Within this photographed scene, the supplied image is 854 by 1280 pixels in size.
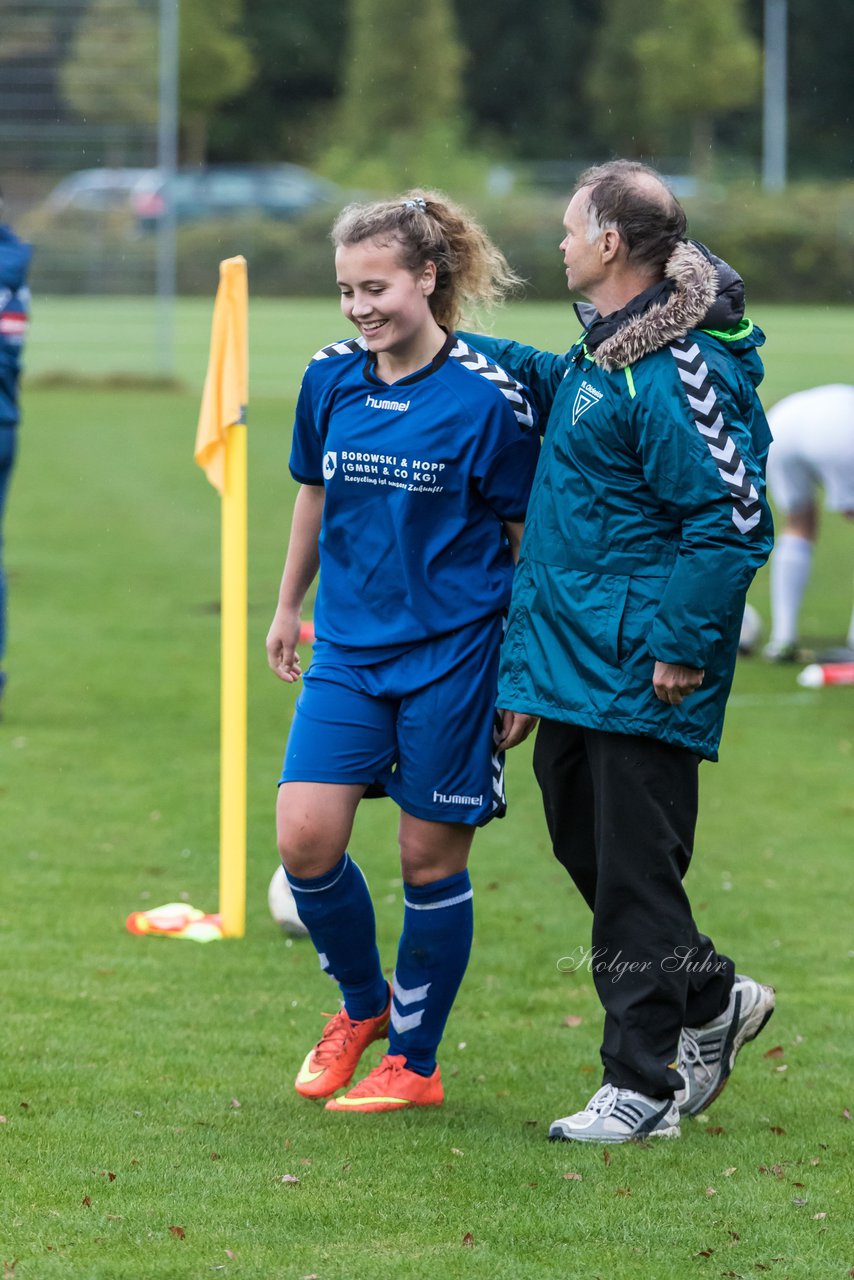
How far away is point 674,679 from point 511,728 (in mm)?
468

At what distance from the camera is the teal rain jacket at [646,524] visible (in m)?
3.49

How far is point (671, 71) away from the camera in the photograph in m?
53.7

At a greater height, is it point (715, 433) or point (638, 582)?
point (715, 433)

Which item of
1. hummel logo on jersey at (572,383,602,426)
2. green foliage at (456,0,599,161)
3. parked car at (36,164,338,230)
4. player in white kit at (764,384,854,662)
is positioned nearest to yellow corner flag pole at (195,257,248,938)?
hummel logo on jersey at (572,383,602,426)

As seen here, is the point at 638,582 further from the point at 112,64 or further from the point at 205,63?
the point at 205,63

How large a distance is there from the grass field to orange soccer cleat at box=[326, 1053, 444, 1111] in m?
0.08

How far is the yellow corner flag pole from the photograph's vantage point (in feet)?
16.3

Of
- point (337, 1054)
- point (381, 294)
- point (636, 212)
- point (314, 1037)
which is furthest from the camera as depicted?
point (314, 1037)

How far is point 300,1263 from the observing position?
3184 millimetres

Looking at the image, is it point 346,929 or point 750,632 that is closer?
point 346,929

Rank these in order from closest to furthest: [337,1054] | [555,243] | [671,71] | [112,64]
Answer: [337,1054]
[112,64]
[555,243]
[671,71]

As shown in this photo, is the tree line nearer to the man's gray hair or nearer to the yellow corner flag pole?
the yellow corner flag pole

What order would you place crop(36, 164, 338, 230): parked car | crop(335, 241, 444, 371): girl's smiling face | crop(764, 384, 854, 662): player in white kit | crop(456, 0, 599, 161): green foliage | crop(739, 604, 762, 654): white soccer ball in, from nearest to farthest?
crop(335, 241, 444, 371): girl's smiling face
crop(764, 384, 854, 662): player in white kit
crop(739, 604, 762, 654): white soccer ball
crop(36, 164, 338, 230): parked car
crop(456, 0, 599, 161): green foliage

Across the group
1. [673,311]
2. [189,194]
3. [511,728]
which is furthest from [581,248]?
[189,194]
